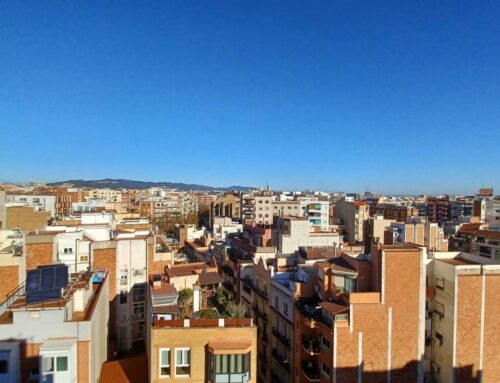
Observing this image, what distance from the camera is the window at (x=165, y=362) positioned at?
1416 cm

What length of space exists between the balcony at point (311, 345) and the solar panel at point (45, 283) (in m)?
12.2

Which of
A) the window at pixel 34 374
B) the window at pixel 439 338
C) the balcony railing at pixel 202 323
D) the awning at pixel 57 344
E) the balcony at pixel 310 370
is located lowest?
the balcony at pixel 310 370

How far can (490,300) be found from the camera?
18391mm

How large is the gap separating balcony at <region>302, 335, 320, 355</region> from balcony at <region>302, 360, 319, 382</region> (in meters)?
0.74

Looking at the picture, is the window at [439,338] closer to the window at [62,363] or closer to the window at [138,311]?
the window at [62,363]

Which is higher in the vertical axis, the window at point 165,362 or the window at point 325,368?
the window at point 165,362

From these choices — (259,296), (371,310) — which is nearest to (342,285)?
(371,310)

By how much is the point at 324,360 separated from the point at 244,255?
2062 centimetres

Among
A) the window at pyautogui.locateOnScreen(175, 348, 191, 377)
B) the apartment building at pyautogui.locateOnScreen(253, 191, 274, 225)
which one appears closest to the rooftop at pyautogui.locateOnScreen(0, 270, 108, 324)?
the window at pyautogui.locateOnScreen(175, 348, 191, 377)

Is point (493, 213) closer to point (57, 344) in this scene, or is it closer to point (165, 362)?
point (165, 362)

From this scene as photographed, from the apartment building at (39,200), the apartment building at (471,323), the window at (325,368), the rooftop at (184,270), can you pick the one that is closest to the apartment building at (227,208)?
the apartment building at (39,200)

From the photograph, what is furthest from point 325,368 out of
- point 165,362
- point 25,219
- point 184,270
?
point 25,219

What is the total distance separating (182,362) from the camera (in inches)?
559

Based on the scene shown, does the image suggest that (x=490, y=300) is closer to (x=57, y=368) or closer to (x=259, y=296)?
(x=259, y=296)
